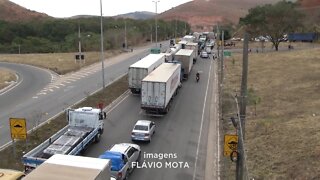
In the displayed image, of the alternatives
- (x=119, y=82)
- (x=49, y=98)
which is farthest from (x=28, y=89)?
(x=119, y=82)

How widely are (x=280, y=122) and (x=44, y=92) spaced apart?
99.2 ft

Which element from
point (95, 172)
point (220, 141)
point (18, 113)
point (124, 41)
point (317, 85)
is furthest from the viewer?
point (124, 41)

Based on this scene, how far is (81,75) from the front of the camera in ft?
208

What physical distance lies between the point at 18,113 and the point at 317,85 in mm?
31284

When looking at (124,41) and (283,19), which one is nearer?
(283,19)

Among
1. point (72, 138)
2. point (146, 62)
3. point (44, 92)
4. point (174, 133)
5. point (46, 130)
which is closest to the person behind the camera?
point (72, 138)

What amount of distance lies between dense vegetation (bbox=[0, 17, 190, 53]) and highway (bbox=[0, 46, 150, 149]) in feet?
135

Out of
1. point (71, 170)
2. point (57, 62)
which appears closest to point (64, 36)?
point (57, 62)

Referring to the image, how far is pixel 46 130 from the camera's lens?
3178 cm

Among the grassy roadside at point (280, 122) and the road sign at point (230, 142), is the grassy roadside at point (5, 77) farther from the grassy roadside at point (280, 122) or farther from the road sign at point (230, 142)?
the road sign at point (230, 142)

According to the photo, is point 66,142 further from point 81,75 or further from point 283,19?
point 283,19

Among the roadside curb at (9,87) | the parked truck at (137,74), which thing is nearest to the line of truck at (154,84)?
the parked truck at (137,74)

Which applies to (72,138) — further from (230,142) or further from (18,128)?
(230,142)

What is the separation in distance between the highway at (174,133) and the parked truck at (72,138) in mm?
1309
